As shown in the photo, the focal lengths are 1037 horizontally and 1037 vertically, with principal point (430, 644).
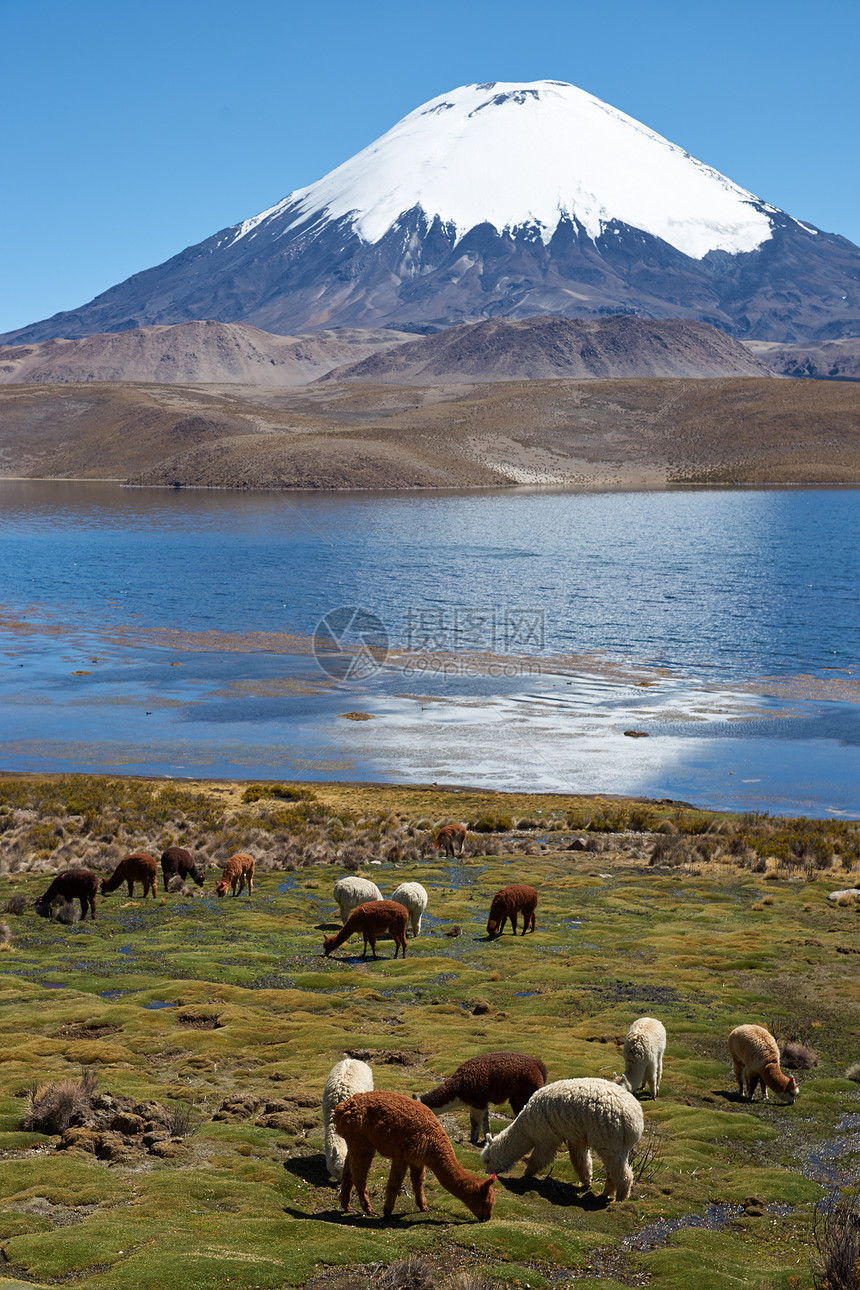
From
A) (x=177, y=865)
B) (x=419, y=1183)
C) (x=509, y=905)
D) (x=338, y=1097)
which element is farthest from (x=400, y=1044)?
(x=177, y=865)

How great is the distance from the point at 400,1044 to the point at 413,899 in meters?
5.22

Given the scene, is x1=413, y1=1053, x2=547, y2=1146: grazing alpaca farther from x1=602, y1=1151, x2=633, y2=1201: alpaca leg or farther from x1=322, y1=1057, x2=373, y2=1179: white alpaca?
x1=602, y1=1151, x2=633, y2=1201: alpaca leg

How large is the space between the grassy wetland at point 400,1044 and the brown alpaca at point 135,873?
33cm

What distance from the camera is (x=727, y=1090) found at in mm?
11938

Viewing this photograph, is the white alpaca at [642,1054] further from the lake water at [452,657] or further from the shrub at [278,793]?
the lake water at [452,657]

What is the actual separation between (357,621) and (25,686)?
2443 centimetres

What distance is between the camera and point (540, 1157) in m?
9.27

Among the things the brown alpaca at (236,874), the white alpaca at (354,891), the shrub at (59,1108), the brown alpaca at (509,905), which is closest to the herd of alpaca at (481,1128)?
the shrub at (59,1108)

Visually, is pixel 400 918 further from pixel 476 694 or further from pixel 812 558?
pixel 812 558

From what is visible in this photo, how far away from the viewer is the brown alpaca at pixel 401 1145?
830 centimetres

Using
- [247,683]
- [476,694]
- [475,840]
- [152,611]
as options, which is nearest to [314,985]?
[475,840]

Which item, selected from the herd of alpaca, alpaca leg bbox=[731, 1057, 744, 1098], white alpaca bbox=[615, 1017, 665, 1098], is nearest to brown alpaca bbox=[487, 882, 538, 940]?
alpaca leg bbox=[731, 1057, 744, 1098]

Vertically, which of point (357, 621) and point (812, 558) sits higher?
point (812, 558)

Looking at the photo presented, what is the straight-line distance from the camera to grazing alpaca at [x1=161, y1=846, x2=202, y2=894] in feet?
70.5
